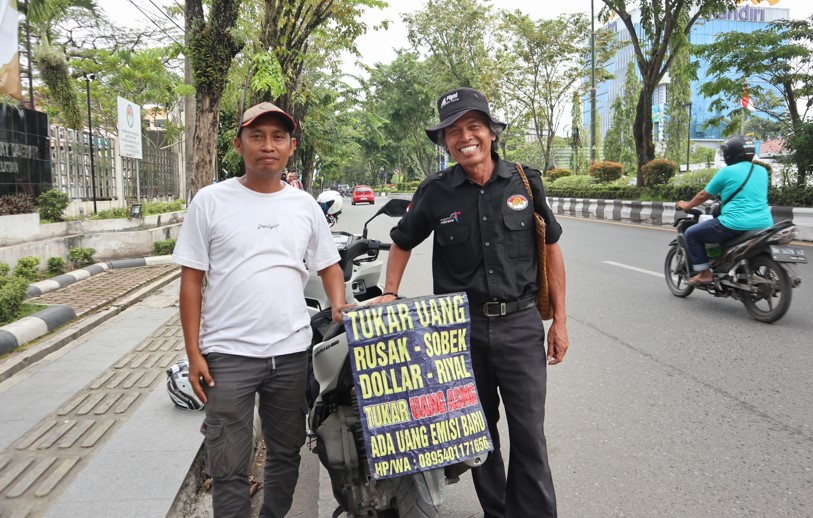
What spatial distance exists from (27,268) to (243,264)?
22.4 feet

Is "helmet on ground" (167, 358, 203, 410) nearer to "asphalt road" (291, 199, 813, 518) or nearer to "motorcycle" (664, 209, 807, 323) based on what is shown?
"asphalt road" (291, 199, 813, 518)

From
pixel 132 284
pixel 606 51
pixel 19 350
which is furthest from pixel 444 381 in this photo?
pixel 606 51

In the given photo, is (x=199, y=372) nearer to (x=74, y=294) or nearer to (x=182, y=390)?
(x=182, y=390)

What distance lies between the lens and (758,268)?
6.02 meters

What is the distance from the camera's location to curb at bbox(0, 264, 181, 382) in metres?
4.93

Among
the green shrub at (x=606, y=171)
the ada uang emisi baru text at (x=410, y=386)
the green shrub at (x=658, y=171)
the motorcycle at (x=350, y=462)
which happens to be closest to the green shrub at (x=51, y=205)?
the motorcycle at (x=350, y=462)

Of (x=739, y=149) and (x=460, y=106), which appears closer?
(x=460, y=106)

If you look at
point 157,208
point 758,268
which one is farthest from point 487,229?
point 157,208

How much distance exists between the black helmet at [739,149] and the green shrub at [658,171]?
13.9 metres

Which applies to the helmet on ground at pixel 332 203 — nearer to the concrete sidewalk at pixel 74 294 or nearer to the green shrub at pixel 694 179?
the concrete sidewalk at pixel 74 294

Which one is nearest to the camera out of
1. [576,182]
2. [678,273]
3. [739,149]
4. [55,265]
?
[739,149]

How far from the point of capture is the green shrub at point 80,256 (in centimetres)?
957

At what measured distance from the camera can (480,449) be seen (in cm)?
210

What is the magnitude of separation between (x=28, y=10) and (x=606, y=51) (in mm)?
25325
